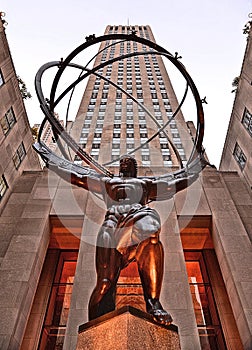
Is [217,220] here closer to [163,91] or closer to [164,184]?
[164,184]

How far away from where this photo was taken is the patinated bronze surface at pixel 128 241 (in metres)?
3.78

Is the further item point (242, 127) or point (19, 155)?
point (242, 127)

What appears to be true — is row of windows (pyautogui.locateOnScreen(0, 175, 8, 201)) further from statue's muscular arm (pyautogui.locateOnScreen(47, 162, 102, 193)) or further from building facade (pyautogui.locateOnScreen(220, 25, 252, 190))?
building facade (pyautogui.locateOnScreen(220, 25, 252, 190))

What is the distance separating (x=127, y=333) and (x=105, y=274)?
100cm

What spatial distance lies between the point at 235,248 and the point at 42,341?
19.0 ft

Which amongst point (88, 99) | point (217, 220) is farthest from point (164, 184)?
point (88, 99)

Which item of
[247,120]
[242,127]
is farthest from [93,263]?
[247,120]

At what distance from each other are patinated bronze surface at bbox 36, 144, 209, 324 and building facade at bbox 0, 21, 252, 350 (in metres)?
2.83

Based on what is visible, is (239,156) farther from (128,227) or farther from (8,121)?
(128,227)

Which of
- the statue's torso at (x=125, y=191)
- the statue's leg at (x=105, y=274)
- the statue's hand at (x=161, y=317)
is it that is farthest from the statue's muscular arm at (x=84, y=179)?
the statue's hand at (x=161, y=317)

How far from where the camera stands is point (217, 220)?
9227mm

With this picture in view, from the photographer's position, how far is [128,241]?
4.10 metres

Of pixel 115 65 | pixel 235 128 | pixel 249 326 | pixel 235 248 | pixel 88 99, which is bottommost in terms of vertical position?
pixel 249 326

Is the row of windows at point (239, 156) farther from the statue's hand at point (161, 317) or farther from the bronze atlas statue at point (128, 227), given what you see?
the statue's hand at point (161, 317)
